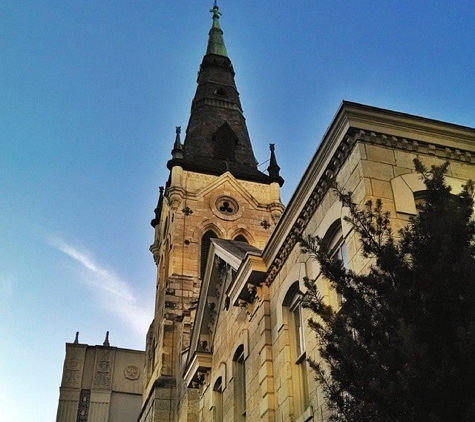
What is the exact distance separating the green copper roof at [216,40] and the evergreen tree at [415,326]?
4742 centimetres

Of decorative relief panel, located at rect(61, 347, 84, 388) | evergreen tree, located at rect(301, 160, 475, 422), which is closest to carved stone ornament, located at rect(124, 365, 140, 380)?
decorative relief panel, located at rect(61, 347, 84, 388)

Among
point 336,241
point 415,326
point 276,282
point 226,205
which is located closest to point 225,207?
point 226,205

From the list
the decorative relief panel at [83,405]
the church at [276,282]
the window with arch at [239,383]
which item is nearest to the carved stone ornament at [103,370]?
the decorative relief panel at [83,405]

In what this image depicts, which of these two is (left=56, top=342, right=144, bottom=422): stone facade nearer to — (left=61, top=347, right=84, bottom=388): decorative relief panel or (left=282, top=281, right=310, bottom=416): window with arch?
(left=61, top=347, right=84, bottom=388): decorative relief panel

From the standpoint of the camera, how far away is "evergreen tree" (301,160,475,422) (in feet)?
16.7

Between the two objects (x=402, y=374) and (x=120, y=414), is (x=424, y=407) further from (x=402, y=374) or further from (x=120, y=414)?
(x=120, y=414)

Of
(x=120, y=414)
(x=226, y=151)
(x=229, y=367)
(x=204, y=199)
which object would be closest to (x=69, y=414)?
(x=120, y=414)

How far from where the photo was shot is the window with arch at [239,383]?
47.4 ft

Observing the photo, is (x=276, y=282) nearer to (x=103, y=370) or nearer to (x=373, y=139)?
(x=373, y=139)

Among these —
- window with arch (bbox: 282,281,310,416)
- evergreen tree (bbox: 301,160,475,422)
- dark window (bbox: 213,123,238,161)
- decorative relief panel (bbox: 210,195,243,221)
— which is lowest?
evergreen tree (bbox: 301,160,475,422)

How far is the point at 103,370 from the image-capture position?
1726 inches

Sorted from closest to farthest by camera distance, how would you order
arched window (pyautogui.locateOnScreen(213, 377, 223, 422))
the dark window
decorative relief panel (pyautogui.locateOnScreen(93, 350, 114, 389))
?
arched window (pyautogui.locateOnScreen(213, 377, 223, 422))
the dark window
decorative relief panel (pyautogui.locateOnScreen(93, 350, 114, 389))

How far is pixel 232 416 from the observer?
47.6 ft

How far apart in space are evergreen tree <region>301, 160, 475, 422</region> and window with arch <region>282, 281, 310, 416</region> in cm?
516
